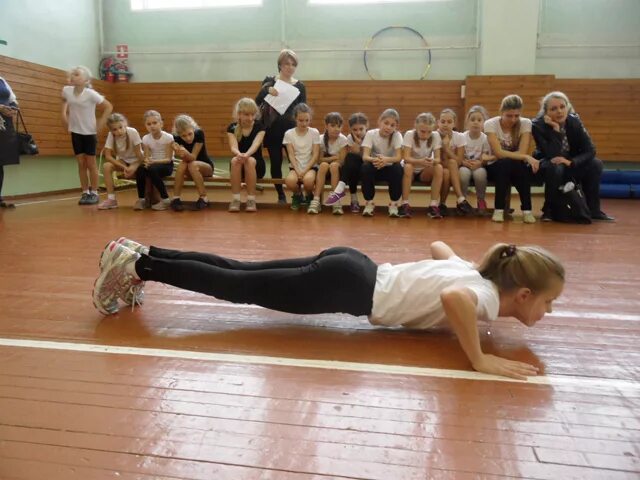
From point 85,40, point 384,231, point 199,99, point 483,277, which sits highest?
point 85,40

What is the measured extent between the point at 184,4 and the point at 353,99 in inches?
127

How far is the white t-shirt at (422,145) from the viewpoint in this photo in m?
4.75

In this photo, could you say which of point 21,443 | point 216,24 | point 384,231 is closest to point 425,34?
point 216,24

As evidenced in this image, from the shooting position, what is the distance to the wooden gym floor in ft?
3.62

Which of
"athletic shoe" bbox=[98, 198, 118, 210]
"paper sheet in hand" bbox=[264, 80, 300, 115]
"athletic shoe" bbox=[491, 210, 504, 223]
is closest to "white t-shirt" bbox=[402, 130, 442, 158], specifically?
"athletic shoe" bbox=[491, 210, 504, 223]

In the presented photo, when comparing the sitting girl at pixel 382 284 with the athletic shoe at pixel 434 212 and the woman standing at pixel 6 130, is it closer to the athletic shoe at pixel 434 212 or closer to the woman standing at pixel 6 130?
the athletic shoe at pixel 434 212

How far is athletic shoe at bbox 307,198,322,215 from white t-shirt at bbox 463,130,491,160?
1.49 meters

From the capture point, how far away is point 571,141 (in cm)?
446

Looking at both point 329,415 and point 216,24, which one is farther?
point 216,24

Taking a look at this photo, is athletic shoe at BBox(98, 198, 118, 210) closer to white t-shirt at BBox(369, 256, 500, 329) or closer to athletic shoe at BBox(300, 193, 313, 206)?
athletic shoe at BBox(300, 193, 313, 206)

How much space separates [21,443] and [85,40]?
27.0 feet

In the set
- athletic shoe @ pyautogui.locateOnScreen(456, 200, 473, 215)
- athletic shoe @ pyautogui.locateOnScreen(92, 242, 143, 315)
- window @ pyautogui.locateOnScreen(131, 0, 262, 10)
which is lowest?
athletic shoe @ pyautogui.locateOnScreen(456, 200, 473, 215)

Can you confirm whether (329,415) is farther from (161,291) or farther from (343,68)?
(343,68)

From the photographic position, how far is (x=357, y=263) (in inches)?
67.8
